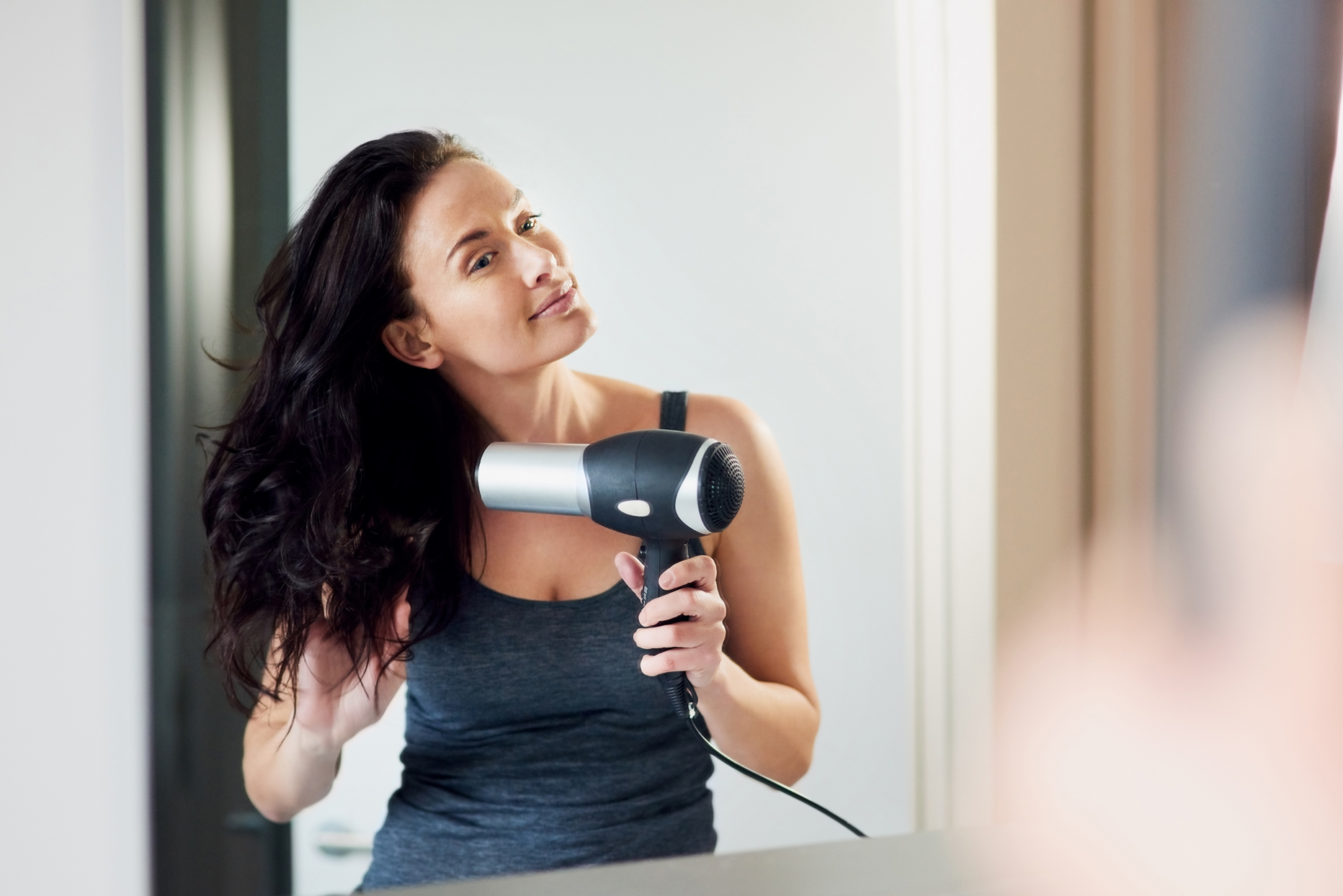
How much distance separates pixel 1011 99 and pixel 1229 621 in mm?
497

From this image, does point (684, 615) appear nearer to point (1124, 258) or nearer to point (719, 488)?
point (719, 488)

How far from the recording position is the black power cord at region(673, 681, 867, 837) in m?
0.60

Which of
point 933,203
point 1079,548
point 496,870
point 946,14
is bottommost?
point 496,870

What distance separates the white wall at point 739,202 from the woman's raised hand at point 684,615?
139 mm

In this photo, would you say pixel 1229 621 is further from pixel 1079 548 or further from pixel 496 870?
pixel 496 870

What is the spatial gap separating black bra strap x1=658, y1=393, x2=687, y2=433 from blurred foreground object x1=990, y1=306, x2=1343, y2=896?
1.22 ft

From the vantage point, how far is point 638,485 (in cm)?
53

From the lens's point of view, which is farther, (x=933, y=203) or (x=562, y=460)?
(x=933, y=203)

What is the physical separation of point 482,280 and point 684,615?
0.86 feet

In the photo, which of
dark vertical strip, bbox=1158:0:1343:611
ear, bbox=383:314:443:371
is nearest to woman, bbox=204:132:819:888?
ear, bbox=383:314:443:371

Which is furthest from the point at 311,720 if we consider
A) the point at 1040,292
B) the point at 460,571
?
the point at 1040,292

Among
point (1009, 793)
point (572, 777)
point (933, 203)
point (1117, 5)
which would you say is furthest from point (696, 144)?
point (1009, 793)

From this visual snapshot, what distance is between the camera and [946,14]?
2.23ft

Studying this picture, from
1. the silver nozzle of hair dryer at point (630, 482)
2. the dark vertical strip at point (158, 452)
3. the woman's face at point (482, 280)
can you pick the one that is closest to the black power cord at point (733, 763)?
the silver nozzle of hair dryer at point (630, 482)
